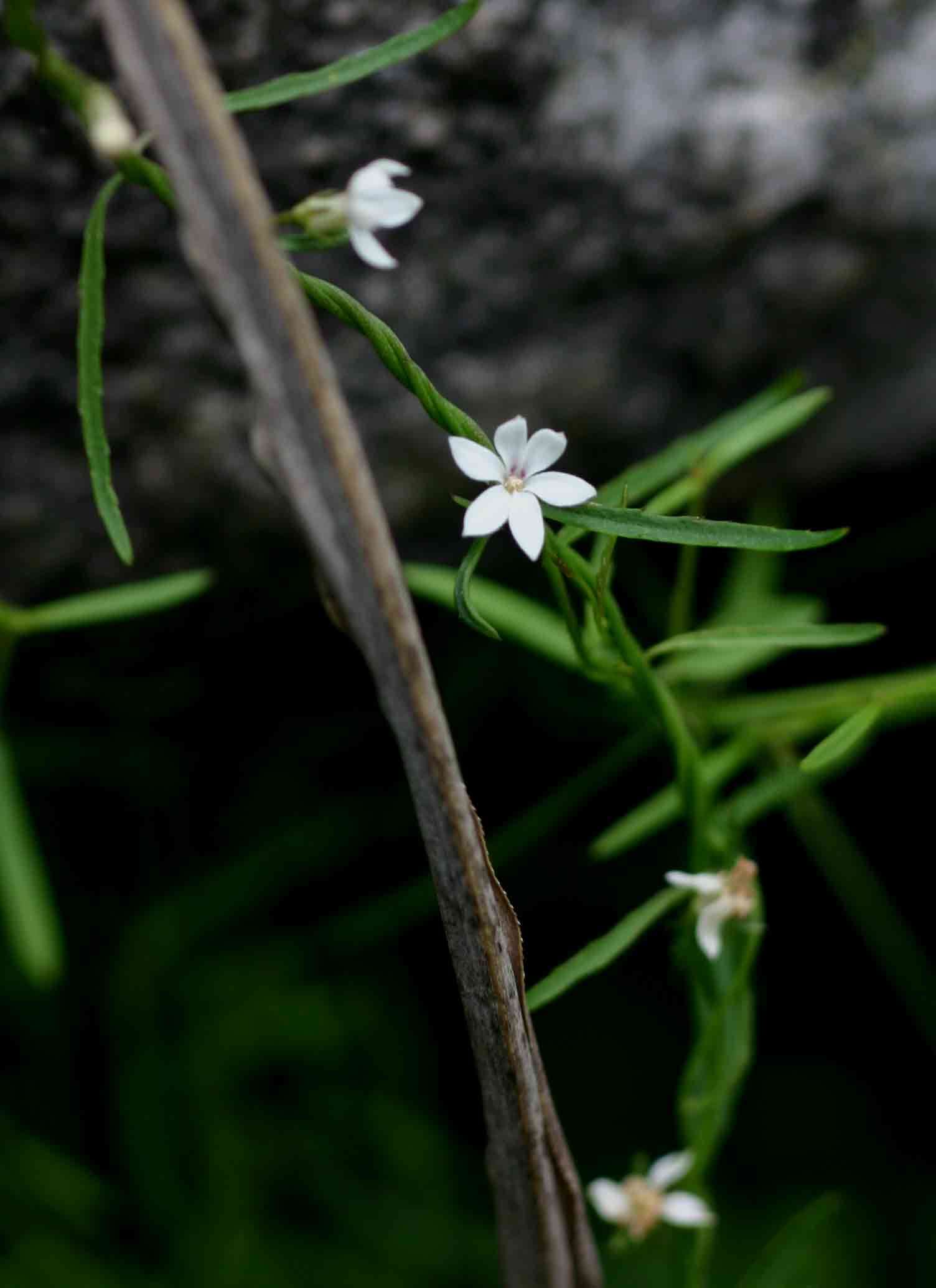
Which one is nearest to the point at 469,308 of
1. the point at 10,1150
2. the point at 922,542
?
the point at 922,542

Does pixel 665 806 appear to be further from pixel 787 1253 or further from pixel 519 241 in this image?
pixel 519 241

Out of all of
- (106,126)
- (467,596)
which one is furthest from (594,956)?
(106,126)

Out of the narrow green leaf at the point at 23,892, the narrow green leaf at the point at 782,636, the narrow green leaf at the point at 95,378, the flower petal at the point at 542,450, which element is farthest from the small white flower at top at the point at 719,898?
the narrow green leaf at the point at 23,892

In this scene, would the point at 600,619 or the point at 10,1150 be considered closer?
the point at 600,619

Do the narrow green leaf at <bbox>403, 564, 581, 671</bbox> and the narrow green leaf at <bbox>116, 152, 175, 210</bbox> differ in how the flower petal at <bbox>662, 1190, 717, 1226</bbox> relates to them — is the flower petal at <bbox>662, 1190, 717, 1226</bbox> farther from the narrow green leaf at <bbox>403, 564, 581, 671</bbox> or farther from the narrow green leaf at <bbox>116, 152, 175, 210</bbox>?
the narrow green leaf at <bbox>116, 152, 175, 210</bbox>

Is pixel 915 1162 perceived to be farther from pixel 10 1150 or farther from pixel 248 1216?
pixel 10 1150

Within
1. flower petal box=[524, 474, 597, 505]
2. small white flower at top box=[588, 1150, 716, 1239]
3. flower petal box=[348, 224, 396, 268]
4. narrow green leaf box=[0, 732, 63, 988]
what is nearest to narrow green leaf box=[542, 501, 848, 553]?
flower petal box=[524, 474, 597, 505]
